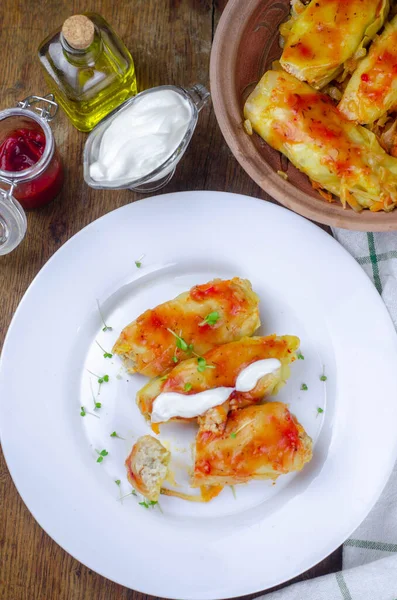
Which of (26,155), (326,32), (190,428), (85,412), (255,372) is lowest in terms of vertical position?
(190,428)

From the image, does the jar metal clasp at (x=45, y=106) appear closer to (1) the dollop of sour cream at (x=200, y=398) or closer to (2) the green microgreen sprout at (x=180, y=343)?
(2) the green microgreen sprout at (x=180, y=343)

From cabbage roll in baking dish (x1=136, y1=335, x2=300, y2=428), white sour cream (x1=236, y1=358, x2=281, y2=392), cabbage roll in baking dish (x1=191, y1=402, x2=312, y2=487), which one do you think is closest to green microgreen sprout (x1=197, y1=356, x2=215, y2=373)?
cabbage roll in baking dish (x1=136, y1=335, x2=300, y2=428)

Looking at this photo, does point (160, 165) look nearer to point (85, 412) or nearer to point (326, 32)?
point (326, 32)

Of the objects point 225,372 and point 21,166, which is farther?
point 21,166

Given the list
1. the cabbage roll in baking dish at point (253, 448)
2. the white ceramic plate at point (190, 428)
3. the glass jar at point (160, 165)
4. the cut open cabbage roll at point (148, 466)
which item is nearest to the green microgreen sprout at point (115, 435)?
the white ceramic plate at point (190, 428)

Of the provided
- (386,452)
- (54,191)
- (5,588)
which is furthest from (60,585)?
(54,191)

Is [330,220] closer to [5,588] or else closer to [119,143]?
[119,143]

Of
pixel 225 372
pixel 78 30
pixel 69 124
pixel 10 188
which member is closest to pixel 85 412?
pixel 225 372
